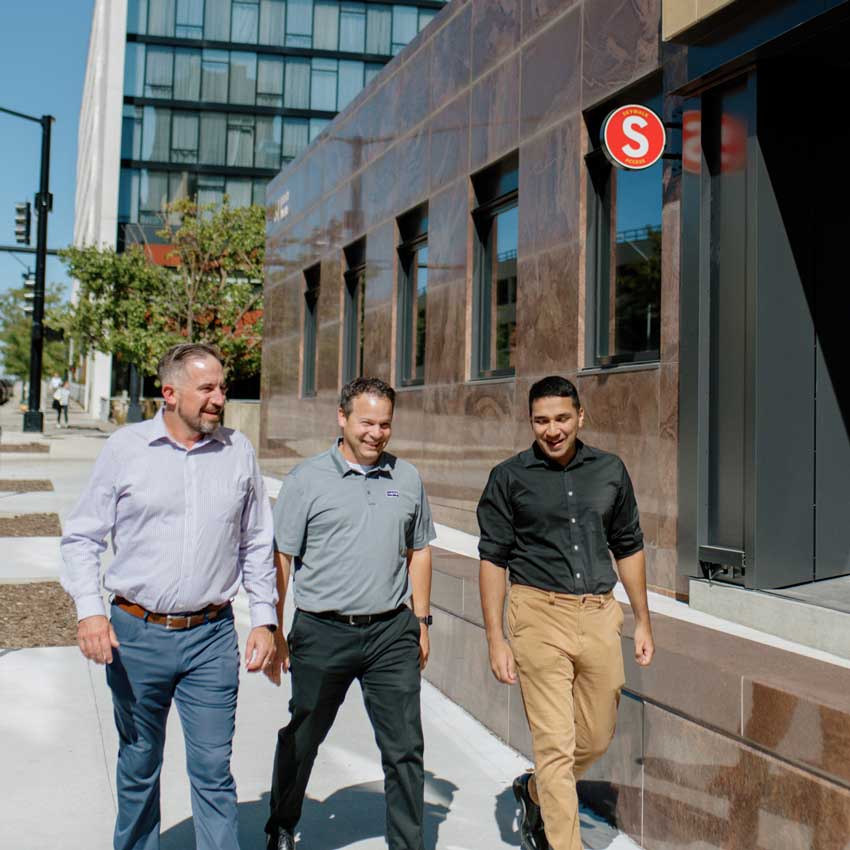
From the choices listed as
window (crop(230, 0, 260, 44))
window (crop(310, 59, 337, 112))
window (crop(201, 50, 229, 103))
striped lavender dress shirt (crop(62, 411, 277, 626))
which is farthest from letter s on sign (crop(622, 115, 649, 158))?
window (crop(230, 0, 260, 44))

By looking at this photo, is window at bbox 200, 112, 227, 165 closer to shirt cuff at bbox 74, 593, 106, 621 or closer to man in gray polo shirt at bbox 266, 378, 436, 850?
man in gray polo shirt at bbox 266, 378, 436, 850

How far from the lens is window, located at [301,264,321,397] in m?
18.6

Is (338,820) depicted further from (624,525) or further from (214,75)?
(214,75)

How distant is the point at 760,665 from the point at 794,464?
2.54m

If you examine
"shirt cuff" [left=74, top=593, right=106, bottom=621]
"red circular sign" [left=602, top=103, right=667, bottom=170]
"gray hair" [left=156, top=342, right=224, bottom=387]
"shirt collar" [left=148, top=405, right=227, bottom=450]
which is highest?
"red circular sign" [left=602, top=103, right=667, bottom=170]

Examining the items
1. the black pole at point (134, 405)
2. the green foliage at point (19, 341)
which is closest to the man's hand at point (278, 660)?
the black pole at point (134, 405)

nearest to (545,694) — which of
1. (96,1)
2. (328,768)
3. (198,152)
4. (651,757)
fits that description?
(651,757)

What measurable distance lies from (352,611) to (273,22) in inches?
2161

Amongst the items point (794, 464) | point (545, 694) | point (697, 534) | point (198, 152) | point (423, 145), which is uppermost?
point (198, 152)

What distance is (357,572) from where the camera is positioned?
3.97m

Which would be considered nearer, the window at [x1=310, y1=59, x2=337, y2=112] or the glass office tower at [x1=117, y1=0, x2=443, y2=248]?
the glass office tower at [x1=117, y1=0, x2=443, y2=248]

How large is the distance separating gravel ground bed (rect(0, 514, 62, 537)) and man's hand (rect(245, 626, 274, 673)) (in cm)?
959

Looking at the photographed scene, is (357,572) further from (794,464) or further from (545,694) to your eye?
(794,464)

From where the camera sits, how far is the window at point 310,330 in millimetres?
18609
